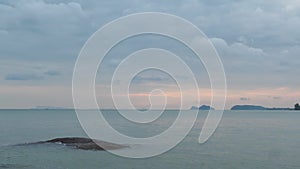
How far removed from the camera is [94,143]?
57.3 metres

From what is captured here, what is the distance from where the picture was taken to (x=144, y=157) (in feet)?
152

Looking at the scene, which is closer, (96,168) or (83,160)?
(96,168)

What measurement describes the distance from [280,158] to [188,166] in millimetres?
13159

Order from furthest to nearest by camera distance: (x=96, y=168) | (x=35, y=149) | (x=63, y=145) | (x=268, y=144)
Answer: (x=268, y=144)
(x=63, y=145)
(x=35, y=149)
(x=96, y=168)

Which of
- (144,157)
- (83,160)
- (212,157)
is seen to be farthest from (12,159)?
(212,157)

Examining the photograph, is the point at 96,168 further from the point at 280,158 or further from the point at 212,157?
the point at 280,158

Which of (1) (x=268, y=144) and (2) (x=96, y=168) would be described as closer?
(2) (x=96, y=168)

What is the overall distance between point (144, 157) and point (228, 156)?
32.3 feet

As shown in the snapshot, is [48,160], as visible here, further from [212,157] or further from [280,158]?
[280,158]

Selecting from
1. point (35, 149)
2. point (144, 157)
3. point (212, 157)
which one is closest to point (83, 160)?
point (144, 157)

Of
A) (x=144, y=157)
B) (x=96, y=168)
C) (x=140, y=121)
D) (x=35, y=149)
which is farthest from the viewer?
(x=140, y=121)

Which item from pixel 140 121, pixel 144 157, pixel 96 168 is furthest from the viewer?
pixel 140 121

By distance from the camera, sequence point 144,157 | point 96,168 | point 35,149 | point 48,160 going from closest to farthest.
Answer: point 96,168
point 48,160
point 144,157
point 35,149

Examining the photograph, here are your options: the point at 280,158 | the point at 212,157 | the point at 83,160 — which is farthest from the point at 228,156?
the point at 83,160
